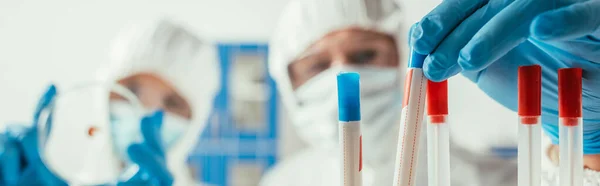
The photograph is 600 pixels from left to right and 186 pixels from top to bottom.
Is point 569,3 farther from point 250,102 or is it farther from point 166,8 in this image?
point 166,8

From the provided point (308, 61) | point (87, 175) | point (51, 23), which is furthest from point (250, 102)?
point (51, 23)

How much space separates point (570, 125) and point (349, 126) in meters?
0.24

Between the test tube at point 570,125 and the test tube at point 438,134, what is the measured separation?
4.8 inches

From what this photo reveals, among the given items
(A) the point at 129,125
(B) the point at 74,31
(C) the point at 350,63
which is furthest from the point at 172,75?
(C) the point at 350,63

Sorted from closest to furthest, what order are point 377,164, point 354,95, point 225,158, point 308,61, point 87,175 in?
1. point 354,95
2. point 377,164
3. point 308,61
4. point 87,175
5. point 225,158

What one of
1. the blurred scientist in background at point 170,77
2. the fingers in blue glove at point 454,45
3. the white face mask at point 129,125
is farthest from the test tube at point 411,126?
the blurred scientist in background at point 170,77

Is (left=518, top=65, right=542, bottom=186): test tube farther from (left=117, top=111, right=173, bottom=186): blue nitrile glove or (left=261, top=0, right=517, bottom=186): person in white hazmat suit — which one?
(left=261, top=0, right=517, bottom=186): person in white hazmat suit

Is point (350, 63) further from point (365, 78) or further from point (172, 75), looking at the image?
point (172, 75)

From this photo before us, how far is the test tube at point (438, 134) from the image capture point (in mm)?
598

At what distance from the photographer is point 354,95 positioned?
1.80 ft

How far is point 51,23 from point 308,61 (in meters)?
0.99

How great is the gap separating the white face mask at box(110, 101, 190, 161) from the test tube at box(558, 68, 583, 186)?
0.96 m

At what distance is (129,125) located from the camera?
1492mm

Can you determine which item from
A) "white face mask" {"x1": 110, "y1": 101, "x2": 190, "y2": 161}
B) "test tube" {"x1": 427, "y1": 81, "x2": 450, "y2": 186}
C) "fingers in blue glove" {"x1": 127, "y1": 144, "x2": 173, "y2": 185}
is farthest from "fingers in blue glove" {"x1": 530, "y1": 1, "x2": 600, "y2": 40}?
"white face mask" {"x1": 110, "y1": 101, "x2": 190, "y2": 161}
